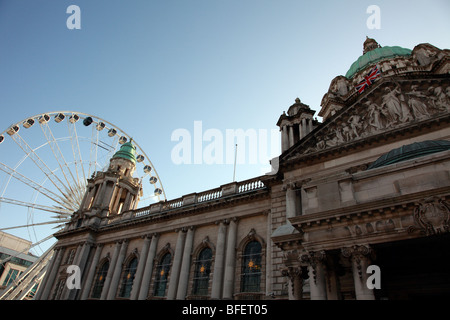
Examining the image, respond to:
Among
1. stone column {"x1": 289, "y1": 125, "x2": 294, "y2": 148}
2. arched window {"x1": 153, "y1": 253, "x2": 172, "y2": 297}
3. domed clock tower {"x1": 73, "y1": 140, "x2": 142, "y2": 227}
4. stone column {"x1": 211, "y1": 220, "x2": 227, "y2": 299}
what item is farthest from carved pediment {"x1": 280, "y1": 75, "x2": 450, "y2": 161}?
domed clock tower {"x1": 73, "y1": 140, "x2": 142, "y2": 227}

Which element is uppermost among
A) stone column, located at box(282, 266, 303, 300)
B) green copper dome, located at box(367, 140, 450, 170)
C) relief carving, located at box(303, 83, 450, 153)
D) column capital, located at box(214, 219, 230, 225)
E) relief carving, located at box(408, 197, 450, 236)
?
relief carving, located at box(303, 83, 450, 153)

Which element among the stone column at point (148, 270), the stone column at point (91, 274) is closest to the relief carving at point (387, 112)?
the stone column at point (148, 270)

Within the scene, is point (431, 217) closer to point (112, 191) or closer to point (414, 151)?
point (414, 151)

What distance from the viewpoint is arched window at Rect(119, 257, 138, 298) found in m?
28.3

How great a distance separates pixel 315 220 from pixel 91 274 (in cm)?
2874

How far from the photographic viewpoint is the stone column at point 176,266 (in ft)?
79.2

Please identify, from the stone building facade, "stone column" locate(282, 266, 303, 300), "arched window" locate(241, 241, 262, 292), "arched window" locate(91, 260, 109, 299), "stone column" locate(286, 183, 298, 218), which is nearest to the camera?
the stone building facade

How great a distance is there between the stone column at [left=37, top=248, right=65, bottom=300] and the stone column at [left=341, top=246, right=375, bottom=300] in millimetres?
34906

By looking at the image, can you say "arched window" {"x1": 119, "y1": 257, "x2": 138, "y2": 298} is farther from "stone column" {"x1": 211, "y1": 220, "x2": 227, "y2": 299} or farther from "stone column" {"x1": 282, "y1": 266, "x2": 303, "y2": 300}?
"stone column" {"x1": 282, "y1": 266, "x2": 303, "y2": 300}

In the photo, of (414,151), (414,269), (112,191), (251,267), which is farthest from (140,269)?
(414,151)

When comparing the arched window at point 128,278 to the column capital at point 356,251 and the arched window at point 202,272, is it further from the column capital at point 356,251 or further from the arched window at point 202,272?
the column capital at point 356,251
